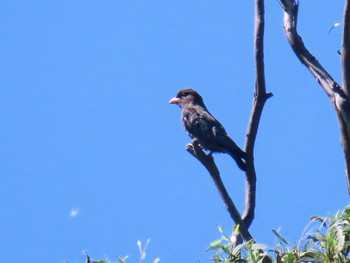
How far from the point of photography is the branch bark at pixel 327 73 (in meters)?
3.81

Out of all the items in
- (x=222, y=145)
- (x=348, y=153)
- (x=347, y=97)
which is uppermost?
(x=222, y=145)

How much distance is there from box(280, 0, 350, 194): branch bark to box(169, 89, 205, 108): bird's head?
21.0 ft

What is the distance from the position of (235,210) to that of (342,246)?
5.08 ft

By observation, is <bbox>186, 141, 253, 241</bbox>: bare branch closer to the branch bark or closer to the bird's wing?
the branch bark

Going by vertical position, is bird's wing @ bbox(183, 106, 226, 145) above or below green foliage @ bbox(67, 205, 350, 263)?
above

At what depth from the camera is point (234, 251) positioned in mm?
2988

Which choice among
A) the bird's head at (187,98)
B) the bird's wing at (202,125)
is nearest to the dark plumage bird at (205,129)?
the bird's wing at (202,125)

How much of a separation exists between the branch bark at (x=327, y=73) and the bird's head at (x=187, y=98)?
6.41 meters

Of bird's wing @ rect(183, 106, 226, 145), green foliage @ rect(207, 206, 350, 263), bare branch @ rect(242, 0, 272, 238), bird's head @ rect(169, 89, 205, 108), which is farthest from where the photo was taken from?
bird's head @ rect(169, 89, 205, 108)

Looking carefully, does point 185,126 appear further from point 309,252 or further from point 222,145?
point 309,252

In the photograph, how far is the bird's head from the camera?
1110 cm

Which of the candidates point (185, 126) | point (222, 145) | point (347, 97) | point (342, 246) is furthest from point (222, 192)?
point (185, 126)

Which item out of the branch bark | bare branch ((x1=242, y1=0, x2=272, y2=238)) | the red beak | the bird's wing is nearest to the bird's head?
the red beak

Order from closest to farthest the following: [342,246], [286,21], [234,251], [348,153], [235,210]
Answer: [342,246], [234,251], [348,153], [235,210], [286,21]
